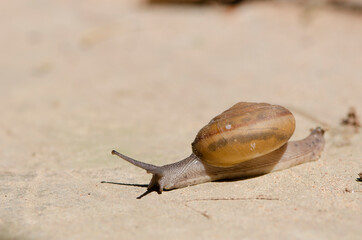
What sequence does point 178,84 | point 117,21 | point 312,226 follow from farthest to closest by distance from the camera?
1. point 117,21
2. point 178,84
3. point 312,226

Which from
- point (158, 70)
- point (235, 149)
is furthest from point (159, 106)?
point (235, 149)

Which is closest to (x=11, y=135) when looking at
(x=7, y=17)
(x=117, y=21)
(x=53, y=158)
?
(x=53, y=158)

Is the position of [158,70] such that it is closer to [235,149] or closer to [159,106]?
[159,106]

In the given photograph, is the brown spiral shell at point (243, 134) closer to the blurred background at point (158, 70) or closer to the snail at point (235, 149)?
the snail at point (235, 149)

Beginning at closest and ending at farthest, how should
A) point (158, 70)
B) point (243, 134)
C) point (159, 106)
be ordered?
point (243, 134)
point (159, 106)
point (158, 70)

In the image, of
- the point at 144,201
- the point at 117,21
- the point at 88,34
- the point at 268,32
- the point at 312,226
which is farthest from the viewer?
the point at 117,21

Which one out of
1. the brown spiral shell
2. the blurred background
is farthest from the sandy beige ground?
the brown spiral shell

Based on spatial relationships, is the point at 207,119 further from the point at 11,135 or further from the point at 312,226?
the point at 312,226

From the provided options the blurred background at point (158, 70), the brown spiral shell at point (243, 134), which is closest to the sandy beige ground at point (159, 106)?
the blurred background at point (158, 70)
